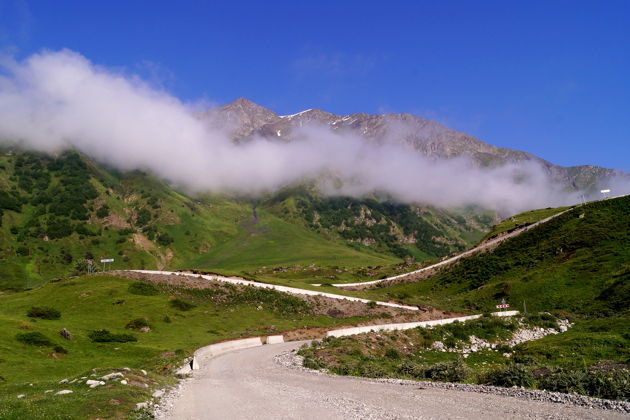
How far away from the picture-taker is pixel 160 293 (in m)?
83.0

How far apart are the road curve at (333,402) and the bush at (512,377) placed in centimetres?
325

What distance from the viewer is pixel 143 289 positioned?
82.4 meters

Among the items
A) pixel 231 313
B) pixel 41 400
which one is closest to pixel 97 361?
pixel 41 400

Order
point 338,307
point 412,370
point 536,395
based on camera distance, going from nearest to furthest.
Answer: point 536,395, point 412,370, point 338,307

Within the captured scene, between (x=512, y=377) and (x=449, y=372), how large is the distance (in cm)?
536

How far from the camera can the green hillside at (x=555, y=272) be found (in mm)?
74231

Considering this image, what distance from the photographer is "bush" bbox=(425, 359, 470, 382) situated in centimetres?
2827

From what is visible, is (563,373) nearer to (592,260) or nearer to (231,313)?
(231,313)

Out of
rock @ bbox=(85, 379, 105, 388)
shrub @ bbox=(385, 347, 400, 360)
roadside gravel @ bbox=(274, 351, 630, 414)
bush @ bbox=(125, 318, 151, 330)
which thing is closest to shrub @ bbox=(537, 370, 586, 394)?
roadside gravel @ bbox=(274, 351, 630, 414)

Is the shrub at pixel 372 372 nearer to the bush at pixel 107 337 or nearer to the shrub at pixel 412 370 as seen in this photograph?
the shrub at pixel 412 370

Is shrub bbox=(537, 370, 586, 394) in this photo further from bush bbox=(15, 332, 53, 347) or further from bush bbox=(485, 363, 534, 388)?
bush bbox=(15, 332, 53, 347)

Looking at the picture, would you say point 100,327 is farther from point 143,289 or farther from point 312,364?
point 312,364

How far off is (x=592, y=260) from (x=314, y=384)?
82.5 metres

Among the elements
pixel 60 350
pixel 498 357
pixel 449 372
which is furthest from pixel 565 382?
pixel 60 350
